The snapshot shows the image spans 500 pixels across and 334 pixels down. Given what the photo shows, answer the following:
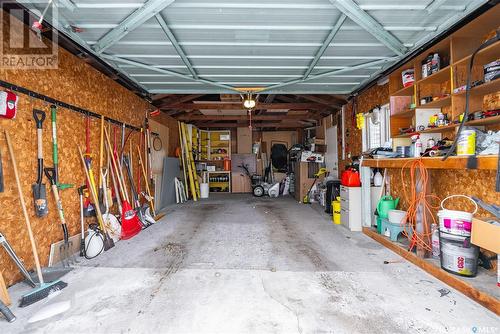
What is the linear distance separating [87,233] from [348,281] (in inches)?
123

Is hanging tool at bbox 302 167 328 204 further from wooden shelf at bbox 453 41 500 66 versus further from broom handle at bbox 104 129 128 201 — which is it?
broom handle at bbox 104 129 128 201

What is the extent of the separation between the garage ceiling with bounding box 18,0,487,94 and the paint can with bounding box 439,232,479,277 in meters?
2.03

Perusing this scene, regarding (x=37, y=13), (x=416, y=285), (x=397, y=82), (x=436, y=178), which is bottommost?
(x=416, y=285)

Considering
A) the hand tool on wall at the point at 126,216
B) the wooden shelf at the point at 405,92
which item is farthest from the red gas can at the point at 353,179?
the hand tool on wall at the point at 126,216

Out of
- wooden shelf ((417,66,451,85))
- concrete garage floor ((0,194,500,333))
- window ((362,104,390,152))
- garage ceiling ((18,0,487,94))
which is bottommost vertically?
concrete garage floor ((0,194,500,333))

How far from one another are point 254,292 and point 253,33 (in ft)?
8.33

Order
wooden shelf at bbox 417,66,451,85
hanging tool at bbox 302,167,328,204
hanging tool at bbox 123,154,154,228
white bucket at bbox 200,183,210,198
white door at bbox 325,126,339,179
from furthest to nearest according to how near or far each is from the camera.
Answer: white bucket at bbox 200,183,210,198, hanging tool at bbox 302,167,328,204, white door at bbox 325,126,339,179, hanging tool at bbox 123,154,154,228, wooden shelf at bbox 417,66,451,85

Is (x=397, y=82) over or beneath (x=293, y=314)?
over

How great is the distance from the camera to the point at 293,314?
1.69m

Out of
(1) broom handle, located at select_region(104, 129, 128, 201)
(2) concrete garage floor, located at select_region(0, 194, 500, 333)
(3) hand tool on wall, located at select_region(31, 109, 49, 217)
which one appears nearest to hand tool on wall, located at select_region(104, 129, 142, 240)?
(1) broom handle, located at select_region(104, 129, 128, 201)

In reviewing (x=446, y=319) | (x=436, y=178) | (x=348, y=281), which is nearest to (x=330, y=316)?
(x=348, y=281)

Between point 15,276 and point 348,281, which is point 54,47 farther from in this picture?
point 348,281

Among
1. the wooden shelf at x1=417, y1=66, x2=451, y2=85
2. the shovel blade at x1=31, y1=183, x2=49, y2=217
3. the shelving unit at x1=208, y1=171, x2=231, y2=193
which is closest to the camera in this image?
the shovel blade at x1=31, y1=183, x2=49, y2=217

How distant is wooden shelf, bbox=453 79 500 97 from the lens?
1.94 meters
